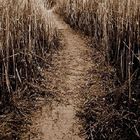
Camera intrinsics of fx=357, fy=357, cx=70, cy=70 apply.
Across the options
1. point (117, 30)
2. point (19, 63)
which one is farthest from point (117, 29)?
point (19, 63)

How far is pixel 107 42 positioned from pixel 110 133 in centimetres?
93

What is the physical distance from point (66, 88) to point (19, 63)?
35 cm

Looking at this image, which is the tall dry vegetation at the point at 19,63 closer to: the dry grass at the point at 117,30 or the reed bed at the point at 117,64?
the reed bed at the point at 117,64

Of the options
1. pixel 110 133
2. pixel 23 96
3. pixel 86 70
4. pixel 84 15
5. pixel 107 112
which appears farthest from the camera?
pixel 84 15

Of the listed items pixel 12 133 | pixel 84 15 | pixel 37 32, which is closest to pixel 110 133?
pixel 12 133

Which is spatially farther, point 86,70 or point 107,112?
point 86,70

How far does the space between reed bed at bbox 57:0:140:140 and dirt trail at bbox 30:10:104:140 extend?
3.4 inches

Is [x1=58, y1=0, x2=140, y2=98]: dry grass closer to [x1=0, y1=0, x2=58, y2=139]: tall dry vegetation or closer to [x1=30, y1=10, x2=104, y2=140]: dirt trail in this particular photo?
[x1=30, y1=10, x2=104, y2=140]: dirt trail

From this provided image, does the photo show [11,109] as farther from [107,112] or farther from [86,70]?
[86,70]

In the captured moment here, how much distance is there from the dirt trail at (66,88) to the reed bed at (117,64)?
9 centimetres

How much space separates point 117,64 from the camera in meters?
2.50

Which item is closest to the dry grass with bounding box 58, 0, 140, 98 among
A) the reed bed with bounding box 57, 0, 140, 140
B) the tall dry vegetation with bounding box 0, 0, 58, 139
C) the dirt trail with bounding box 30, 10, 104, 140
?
the reed bed with bounding box 57, 0, 140, 140

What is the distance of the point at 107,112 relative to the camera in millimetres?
2039

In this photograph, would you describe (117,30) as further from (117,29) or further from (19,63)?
(19,63)
